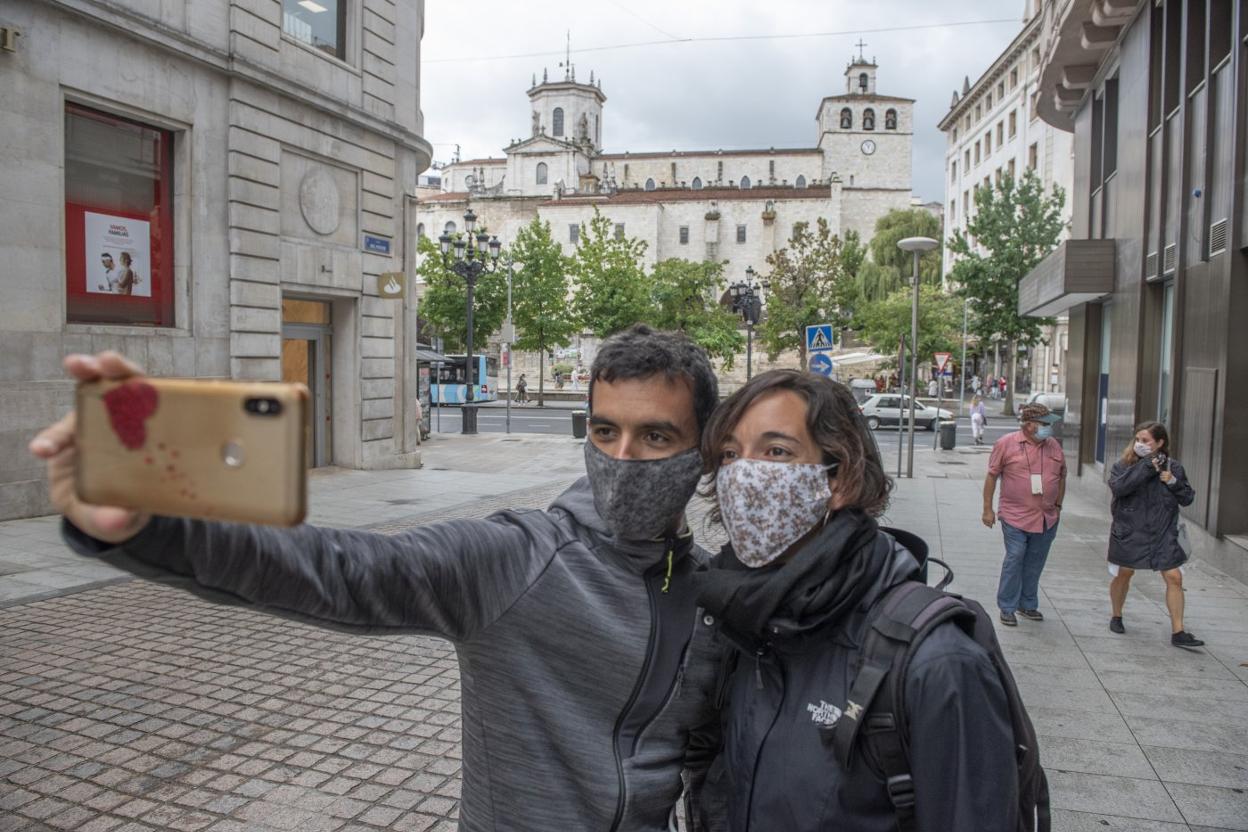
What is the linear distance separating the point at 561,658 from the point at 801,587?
1.65 ft

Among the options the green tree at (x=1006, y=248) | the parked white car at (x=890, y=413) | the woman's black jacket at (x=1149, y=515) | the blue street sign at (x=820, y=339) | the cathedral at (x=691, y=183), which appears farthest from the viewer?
the cathedral at (x=691, y=183)

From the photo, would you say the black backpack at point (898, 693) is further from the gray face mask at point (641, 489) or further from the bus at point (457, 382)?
the bus at point (457, 382)

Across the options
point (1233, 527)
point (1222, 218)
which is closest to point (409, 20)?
point (1222, 218)

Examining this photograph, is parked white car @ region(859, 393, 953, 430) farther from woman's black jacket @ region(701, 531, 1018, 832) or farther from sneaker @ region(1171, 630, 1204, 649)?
woman's black jacket @ region(701, 531, 1018, 832)

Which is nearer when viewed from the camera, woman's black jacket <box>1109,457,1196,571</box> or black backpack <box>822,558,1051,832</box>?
black backpack <box>822,558,1051,832</box>

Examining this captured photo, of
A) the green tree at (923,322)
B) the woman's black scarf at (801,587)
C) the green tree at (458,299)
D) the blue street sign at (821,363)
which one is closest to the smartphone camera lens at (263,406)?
the woman's black scarf at (801,587)

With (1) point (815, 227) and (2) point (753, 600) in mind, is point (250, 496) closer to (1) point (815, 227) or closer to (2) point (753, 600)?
(2) point (753, 600)

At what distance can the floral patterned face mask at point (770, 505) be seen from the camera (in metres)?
2.06

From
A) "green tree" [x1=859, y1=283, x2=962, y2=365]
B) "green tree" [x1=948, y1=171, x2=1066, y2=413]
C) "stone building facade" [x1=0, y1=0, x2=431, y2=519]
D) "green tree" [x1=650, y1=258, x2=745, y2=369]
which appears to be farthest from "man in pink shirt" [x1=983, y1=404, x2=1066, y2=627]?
"green tree" [x1=859, y1=283, x2=962, y2=365]

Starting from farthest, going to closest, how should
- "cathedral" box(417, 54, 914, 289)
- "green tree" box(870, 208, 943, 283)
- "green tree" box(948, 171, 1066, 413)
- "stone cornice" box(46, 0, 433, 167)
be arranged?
"cathedral" box(417, 54, 914, 289) < "green tree" box(870, 208, 943, 283) < "green tree" box(948, 171, 1066, 413) < "stone cornice" box(46, 0, 433, 167)

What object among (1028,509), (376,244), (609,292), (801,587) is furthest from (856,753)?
(609,292)

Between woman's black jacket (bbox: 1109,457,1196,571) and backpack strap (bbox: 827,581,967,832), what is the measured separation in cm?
686

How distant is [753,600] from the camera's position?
184 centimetres

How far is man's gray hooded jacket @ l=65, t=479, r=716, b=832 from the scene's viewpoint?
178 cm
